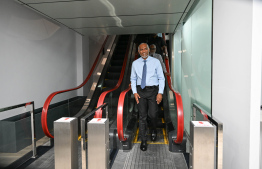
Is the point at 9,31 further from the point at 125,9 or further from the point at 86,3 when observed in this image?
the point at 125,9

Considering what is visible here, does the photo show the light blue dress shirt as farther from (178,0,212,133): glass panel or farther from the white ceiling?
the white ceiling

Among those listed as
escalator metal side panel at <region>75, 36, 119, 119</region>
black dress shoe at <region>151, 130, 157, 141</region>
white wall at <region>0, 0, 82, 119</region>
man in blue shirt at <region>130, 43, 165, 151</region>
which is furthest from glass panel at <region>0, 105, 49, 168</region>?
black dress shoe at <region>151, 130, 157, 141</region>

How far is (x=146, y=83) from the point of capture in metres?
3.15

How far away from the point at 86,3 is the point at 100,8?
1.17ft

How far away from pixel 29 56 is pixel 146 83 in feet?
10.0

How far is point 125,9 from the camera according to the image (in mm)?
3592

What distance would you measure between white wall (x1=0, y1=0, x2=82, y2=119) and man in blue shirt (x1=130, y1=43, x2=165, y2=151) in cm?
199

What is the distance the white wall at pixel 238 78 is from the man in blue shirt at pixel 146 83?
1.03m

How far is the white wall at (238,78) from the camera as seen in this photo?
1608 millimetres

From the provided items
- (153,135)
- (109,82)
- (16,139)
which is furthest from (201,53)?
(109,82)

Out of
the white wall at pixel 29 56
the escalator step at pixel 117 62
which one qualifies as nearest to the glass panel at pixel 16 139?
the white wall at pixel 29 56

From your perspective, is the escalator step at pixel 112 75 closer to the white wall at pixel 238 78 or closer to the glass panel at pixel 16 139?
the glass panel at pixel 16 139

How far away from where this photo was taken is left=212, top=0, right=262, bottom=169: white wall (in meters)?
1.61

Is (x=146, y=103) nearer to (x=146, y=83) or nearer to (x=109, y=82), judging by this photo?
(x=146, y=83)
